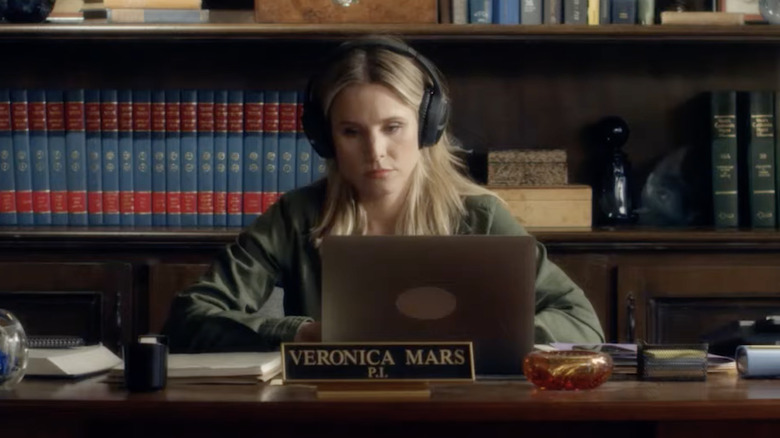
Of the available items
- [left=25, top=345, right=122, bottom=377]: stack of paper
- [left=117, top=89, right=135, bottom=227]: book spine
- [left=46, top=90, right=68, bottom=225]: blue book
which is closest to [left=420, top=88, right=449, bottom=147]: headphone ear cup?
[left=25, top=345, right=122, bottom=377]: stack of paper

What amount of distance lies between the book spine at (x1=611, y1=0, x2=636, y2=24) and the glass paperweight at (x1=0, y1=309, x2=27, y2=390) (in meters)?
1.64

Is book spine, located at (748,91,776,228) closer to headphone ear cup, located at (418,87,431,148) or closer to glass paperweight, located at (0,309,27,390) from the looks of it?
headphone ear cup, located at (418,87,431,148)

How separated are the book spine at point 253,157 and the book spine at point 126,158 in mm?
248

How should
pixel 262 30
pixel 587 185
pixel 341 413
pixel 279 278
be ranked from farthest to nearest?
pixel 587 185 < pixel 262 30 < pixel 279 278 < pixel 341 413

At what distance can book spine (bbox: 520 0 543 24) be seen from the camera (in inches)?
105

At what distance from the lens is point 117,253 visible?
103 inches

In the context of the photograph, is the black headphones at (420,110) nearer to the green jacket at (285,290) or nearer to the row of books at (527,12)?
the green jacket at (285,290)

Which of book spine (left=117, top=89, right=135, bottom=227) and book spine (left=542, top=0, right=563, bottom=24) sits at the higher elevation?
book spine (left=542, top=0, right=563, bottom=24)

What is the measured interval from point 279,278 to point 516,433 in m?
0.92

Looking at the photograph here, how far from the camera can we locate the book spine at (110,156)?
2.74m

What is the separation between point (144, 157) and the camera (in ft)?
9.00

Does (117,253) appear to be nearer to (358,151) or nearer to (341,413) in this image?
(358,151)

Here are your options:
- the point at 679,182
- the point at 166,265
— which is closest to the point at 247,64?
the point at 166,265

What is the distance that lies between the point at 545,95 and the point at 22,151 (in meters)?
1.19
